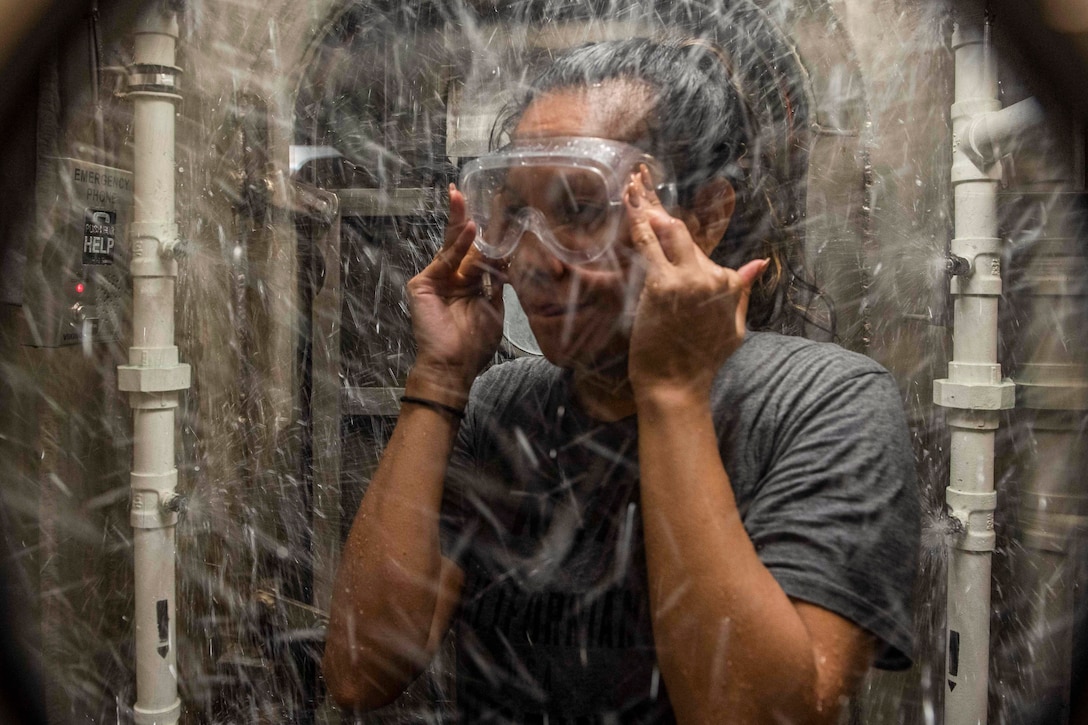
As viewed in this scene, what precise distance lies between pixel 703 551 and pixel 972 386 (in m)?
0.32

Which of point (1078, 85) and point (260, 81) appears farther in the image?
point (260, 81)

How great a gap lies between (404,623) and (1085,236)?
0.63 meters

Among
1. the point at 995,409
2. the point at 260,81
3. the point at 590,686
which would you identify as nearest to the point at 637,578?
the point at 590,686

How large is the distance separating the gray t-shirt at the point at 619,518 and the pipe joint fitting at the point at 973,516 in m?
0.23

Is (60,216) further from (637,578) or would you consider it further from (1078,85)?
(1078,85)

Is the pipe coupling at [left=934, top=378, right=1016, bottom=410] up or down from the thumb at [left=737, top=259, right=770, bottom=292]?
down

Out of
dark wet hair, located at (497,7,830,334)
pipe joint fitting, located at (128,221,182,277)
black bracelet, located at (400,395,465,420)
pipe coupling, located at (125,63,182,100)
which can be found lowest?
black bracelet, located at (400,395,465,420)

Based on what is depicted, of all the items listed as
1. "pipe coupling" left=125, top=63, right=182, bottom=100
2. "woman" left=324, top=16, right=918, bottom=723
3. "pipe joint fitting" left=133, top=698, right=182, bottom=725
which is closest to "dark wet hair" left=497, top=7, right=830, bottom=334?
"woman" left=324, top=16, right=918, bottom=723

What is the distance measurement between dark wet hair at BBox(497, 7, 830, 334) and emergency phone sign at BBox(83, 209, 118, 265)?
0.36 meters

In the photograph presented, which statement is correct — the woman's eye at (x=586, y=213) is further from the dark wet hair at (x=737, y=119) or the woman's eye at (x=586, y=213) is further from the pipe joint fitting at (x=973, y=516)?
the pipe joint fitting at (x=973, y=516)

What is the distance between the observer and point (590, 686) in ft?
1.63

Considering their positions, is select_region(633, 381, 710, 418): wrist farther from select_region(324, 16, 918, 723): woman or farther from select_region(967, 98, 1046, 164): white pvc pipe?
select_region(967, 98, 1046, 164): white pvc pipe

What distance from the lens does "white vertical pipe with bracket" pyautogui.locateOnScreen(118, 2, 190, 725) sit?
0.62 m

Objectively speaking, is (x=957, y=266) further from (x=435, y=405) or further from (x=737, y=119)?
(x=435, y=405)
